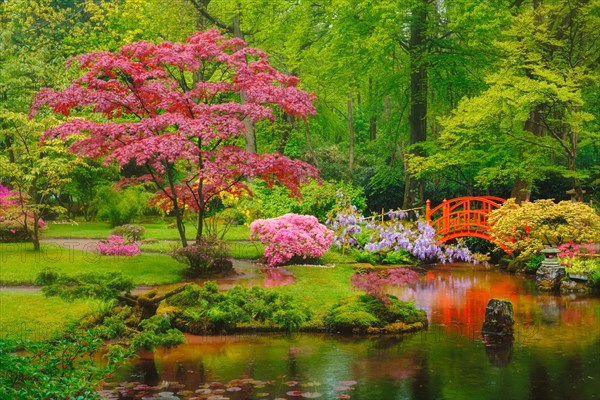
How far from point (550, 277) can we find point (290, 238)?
632 cm

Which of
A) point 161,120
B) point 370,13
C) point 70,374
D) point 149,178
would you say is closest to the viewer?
point 70,374

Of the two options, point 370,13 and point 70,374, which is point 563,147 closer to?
point 370,13

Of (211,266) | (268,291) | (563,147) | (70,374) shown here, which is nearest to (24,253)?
(211,266)

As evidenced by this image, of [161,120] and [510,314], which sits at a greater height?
[161,120]

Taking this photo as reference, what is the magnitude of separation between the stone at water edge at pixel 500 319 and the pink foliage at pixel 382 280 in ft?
4.79

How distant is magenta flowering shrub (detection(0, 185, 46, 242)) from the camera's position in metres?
20.3

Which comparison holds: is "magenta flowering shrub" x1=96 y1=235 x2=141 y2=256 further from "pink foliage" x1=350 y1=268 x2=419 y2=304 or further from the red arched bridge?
the red arched bridge

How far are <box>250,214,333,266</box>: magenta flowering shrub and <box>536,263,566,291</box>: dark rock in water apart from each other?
5.24 meters

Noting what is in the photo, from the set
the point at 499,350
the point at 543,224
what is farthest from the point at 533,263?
the point at 499,350

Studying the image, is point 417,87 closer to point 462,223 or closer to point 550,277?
point 462,223

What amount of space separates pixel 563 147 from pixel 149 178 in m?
12.3

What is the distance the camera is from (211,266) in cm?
1781

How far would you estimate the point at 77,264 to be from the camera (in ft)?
59.8

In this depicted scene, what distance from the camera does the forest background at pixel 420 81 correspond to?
2272 cm
